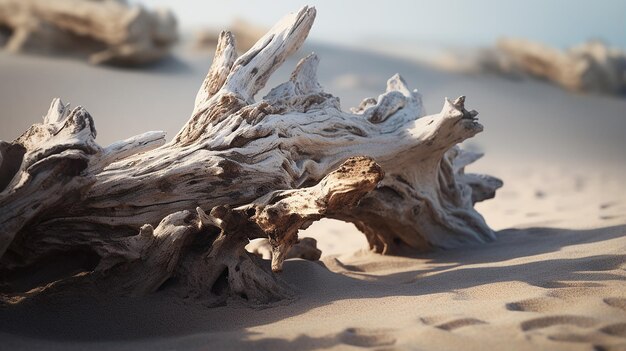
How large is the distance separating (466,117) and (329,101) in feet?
2.47

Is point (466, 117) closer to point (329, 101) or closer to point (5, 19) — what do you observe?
point (329, 101)

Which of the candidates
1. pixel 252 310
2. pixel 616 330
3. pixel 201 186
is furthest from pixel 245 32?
pixel 616 330

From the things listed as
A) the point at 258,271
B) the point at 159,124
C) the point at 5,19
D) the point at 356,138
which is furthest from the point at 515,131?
the point at 258,271

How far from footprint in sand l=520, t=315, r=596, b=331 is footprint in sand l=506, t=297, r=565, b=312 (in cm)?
13

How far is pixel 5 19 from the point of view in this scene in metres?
12.6

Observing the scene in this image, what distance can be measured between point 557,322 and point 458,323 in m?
0.34

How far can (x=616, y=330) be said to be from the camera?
2338mm

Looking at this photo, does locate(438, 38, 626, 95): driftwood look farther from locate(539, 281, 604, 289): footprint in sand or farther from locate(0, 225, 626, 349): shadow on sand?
locate(539, 281, 604, 289): footprint in sand

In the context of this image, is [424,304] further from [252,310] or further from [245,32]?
[245,32]

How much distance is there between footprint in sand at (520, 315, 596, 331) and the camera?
238cm

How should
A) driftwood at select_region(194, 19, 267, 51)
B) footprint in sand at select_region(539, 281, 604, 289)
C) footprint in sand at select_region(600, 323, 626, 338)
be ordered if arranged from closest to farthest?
footprint in sand at select_region(600, 323, 626, 338) < footprint in sand at select_region(539, 281, 604, 289) < driftwood at select_region(194, 19, 267, 51)

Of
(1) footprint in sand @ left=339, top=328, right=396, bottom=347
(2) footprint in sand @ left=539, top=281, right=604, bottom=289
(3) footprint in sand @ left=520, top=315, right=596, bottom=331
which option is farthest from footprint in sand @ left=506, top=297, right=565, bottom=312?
(1) footprint in sand @ left=339, top=328, right=396, bottom=347

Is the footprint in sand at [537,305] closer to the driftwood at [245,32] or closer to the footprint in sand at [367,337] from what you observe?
the footprint in sand at [367,337]

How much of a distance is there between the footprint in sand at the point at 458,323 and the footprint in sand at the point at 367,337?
0.63 ft
